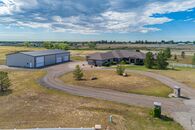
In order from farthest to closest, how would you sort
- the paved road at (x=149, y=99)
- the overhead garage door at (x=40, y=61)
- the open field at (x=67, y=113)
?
the overhead garage door at (x=40, y=61), the paved road at (x=149, y=99), the open field at (x=67, y=113)

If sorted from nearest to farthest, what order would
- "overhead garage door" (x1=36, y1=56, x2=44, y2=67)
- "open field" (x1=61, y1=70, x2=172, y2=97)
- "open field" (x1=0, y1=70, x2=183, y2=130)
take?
"open field" (x1=0, y1=70, x2=183, y2=130) < "open field" (x1=61, y1=70, x2=172, y2=97) < "overhead garage door" (x1=36, y1=56, x2=44, y2=67)

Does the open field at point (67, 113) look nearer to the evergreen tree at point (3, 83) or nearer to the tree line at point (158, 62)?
the evergreen tree at point (3, 83)

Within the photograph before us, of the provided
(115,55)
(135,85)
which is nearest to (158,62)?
(115,55)

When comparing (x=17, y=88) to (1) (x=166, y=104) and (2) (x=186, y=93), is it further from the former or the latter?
(2) (x=186, y=93)

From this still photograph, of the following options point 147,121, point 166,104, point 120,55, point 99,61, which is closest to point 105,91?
point 166,104

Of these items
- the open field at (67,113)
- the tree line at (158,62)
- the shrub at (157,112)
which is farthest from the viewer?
the tree line at (158,62)

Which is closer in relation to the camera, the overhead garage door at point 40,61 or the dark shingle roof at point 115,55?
the overhead garage door at point 40,61

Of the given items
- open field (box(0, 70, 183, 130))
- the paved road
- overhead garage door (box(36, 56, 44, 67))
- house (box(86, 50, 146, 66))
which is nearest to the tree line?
house (box(86, 50, 146, 66))

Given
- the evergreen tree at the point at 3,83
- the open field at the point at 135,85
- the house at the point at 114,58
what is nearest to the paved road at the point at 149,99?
the open field at the point at 135,85

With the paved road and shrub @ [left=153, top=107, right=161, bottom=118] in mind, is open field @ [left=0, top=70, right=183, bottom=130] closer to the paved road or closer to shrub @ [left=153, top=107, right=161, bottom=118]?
Answer: shrub @ [left=153, top=107, right=161, bottom=118]
